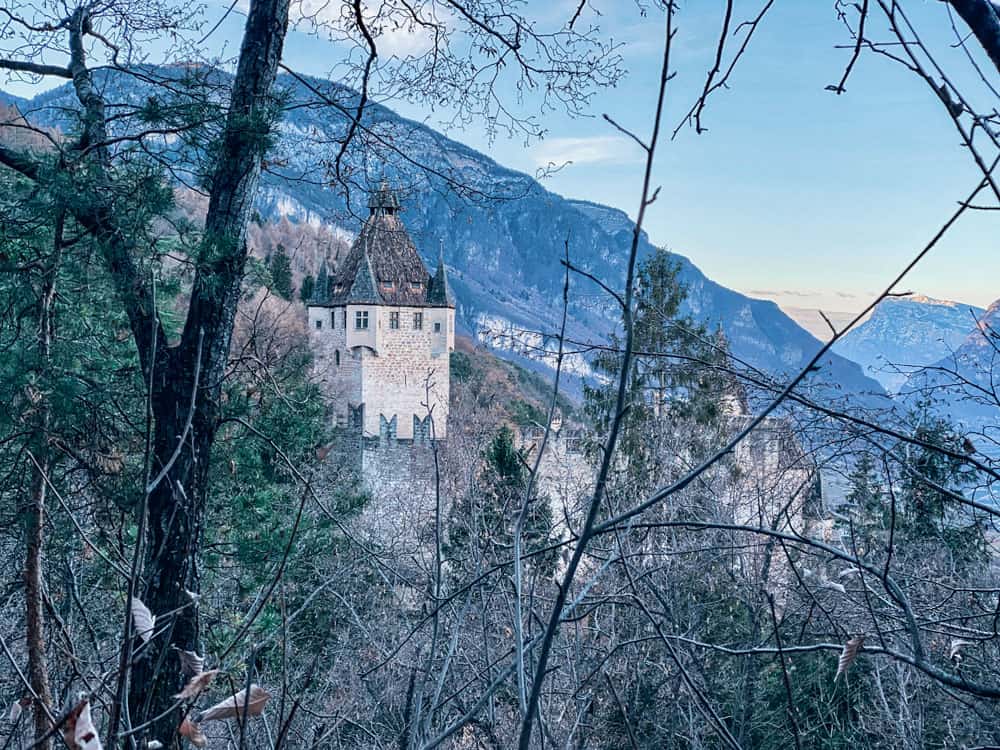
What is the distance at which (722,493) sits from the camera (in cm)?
1078

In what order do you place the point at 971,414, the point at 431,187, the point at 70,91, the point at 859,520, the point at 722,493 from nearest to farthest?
the point at 971,414
the point at 70,91
the point at 431,187
the point at 859,520
the point at 722,493

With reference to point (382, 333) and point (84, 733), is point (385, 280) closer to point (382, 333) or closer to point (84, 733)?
point (382, 333)

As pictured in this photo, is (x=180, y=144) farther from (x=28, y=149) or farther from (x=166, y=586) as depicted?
(x=166, y=586)

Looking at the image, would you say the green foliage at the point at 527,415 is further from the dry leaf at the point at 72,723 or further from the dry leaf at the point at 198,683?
the dry leaf at the point at 72,723

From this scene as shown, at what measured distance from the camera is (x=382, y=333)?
95.3 feet

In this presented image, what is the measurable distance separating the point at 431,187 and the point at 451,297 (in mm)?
25500

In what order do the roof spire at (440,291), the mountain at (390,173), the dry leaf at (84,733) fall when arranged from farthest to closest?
the roof spire at (440,291)
the mountain at (390,173)
the dry leaf at (84,733)

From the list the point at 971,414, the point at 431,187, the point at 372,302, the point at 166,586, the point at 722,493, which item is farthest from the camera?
the point at 372,302

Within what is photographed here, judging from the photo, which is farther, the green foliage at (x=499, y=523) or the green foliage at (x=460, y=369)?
the green foliage at (x=460, y=369)

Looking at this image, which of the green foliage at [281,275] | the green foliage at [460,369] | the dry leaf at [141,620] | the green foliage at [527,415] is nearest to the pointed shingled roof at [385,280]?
the green foliage at [460,369]

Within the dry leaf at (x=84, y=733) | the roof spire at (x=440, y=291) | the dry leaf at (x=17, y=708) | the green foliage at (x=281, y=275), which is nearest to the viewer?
the dry leaf at (x=84, y=733)

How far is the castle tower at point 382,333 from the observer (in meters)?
28.7

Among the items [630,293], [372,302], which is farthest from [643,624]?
[372,302]

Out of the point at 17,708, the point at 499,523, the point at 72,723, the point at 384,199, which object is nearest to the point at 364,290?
the point at 384,199
